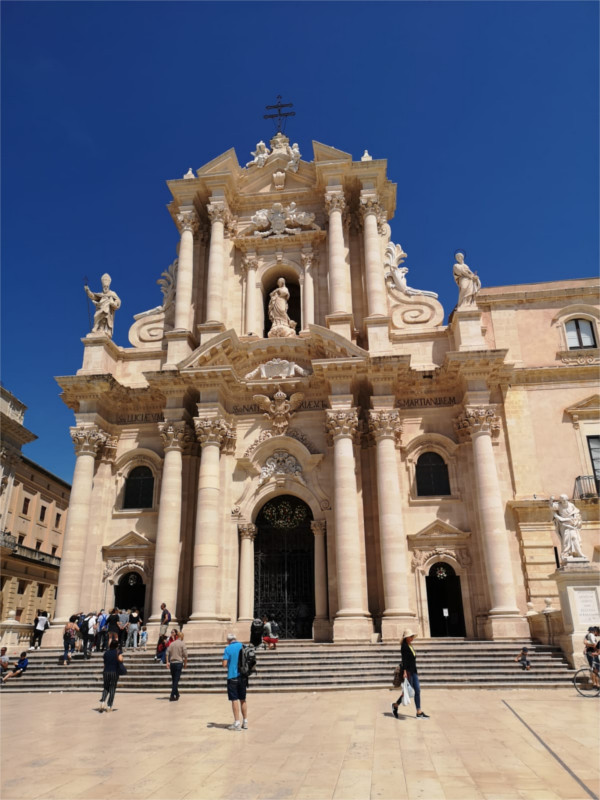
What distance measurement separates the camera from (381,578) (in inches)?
861

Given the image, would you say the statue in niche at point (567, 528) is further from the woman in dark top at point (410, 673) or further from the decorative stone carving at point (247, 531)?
the decorative stone carving at point (247, 531)

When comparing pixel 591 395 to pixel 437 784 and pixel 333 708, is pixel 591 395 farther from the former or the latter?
pixel 437 784

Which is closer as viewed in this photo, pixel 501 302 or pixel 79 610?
pixel 79 610

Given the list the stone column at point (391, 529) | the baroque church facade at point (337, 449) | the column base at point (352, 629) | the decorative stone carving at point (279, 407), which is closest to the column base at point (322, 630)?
the baroque church facade at point (337, 449)

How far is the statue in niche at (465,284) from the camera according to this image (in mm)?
24312

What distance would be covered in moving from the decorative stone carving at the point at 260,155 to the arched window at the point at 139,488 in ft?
49.8

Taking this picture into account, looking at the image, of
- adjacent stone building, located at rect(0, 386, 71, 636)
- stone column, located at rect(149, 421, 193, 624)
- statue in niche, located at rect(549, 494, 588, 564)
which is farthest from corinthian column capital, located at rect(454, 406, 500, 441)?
adjacent stone building, located at rect(0, 386, 71, 636)

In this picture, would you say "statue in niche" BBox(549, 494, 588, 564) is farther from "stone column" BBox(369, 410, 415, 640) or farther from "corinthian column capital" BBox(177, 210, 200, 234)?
"corinthian column capital" BBox(177, 210, 200, 234)

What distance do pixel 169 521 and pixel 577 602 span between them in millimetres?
13595

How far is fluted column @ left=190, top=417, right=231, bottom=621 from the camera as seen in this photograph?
824 inches

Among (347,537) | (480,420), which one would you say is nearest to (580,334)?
(480,420)

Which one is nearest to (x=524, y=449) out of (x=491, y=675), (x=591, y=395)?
(x=591, y=395)

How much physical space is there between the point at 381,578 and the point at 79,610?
10953 millimetres

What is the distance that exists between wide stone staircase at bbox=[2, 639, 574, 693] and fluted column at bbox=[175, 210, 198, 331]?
43.7 ft
